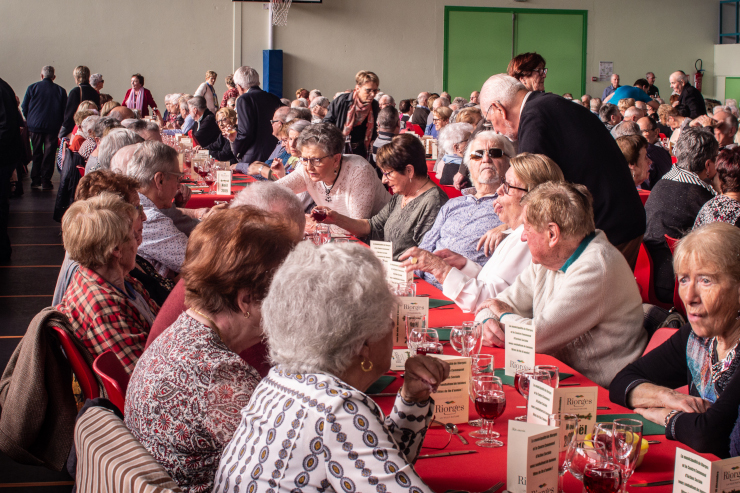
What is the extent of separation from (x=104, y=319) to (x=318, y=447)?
1445 millimetres

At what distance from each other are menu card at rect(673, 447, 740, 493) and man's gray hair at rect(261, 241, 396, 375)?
2.08 feet

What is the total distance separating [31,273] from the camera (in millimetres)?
6473

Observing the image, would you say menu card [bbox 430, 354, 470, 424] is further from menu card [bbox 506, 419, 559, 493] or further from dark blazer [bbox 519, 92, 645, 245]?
dark blazer [bbox 519, 92, 645, 245]

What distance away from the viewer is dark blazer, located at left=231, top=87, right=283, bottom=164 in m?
8.30

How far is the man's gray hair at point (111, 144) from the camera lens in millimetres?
4926

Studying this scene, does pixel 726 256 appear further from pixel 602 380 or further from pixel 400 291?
pixel 400 291

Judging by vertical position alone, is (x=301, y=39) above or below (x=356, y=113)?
above

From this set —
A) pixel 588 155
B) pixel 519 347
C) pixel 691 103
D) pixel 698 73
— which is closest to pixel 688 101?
pixel 691 103

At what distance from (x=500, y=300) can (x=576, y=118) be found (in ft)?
4.24

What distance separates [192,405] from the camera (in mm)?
1561

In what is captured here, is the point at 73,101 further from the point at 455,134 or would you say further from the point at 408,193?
the point at 408,193

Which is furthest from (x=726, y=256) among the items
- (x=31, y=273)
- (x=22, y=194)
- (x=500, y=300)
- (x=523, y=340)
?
(x=22, y=194)

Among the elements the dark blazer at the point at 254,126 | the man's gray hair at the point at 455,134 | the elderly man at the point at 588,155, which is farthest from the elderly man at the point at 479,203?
the dark blazer at the point at 254,126

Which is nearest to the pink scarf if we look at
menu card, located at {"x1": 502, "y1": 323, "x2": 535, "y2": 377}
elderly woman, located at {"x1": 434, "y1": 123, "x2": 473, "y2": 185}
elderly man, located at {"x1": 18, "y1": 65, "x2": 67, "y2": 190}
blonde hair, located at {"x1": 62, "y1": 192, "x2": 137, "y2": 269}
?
elderly man, located at {"x1": 18, "y1": 65, "x2": 67, "y2": 190}
